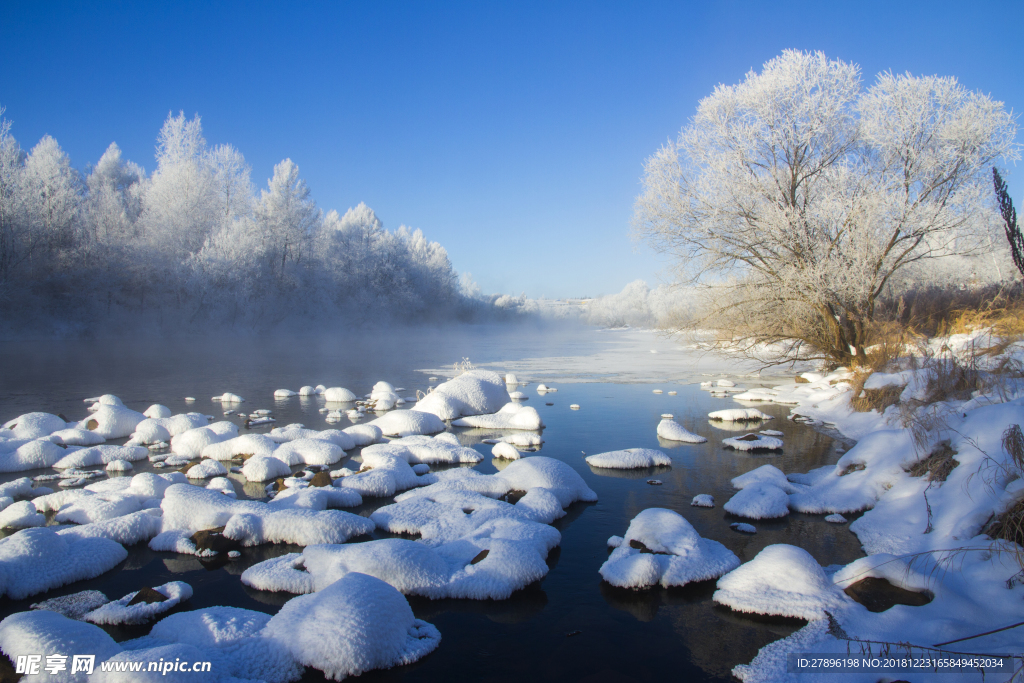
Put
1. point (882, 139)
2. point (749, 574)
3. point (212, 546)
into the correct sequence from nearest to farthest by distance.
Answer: point (749, 574) < point (212, 546) < point (882, 139)

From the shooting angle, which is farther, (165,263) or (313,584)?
(165,263)

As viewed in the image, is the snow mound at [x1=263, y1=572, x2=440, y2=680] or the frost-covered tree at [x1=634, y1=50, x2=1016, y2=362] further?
the frost-covered tree at [x1=634, y1=50, x2=1016, y2=362]

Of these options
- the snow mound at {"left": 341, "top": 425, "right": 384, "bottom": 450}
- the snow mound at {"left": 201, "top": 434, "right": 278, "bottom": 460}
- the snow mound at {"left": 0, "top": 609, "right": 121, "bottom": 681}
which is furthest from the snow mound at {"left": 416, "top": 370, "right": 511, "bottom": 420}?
the snow mound at {"left": 0, "top": 609, "right": 121, "bottom": 681}

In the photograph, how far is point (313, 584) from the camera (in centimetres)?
423

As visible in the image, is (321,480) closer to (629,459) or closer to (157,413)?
(629,459)

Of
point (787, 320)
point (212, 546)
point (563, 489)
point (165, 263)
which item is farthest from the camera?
point (165, 263)

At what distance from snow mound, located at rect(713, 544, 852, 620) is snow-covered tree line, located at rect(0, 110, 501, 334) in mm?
34797

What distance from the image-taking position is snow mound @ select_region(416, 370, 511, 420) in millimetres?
11008

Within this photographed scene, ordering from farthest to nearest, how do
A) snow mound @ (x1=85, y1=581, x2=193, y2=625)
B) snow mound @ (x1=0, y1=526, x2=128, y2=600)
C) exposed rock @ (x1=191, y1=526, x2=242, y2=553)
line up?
exposed rock @ (x1=191, y1=526, x2=242, y2=553), snow mound @ (x1=0, y1=526, x2=128, y2=600), snow mound @ (x1=85, y1=581, x2=193, y2=625)

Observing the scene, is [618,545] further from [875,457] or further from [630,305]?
[630,305]

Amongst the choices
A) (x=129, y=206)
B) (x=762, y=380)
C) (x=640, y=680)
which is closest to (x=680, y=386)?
(x=762, y=380)

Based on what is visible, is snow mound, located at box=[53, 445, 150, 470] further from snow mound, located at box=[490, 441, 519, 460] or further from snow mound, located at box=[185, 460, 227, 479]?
snow mound, located at box=[490, 441, 519, 460]

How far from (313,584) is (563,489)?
292 cm

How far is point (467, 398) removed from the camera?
11547 mm
